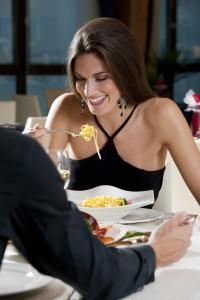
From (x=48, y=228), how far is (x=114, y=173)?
5.25ft

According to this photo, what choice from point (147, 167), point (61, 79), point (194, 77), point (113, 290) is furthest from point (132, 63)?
point (194, 77)

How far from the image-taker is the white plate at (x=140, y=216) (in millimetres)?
2055

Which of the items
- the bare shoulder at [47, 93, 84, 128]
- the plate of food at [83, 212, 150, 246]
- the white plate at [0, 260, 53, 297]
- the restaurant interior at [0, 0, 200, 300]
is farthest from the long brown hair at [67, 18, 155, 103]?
the restaurant interior at [0, 0, 200, 300]

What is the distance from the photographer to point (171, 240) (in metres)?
1.46

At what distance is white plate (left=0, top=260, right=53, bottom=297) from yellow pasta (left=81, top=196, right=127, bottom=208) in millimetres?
556

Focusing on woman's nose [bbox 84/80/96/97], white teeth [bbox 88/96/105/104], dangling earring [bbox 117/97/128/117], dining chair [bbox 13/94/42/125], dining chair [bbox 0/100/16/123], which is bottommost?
dining chair [bbox 13/94/42/125]

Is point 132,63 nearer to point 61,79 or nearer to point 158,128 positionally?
point 158,128

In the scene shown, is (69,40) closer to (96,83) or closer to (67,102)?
(67,102)

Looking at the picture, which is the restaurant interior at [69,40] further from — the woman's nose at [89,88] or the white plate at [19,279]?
the white plate at [19,279]

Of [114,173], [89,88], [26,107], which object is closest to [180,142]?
[114,173]

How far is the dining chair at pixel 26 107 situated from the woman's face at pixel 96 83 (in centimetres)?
457

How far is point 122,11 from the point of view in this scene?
9227mm

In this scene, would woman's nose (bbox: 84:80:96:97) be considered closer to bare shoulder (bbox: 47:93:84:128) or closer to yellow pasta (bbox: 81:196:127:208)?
bare shoulder (bbox: 47:93:84:128)

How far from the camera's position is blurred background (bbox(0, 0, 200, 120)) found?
8.73m
